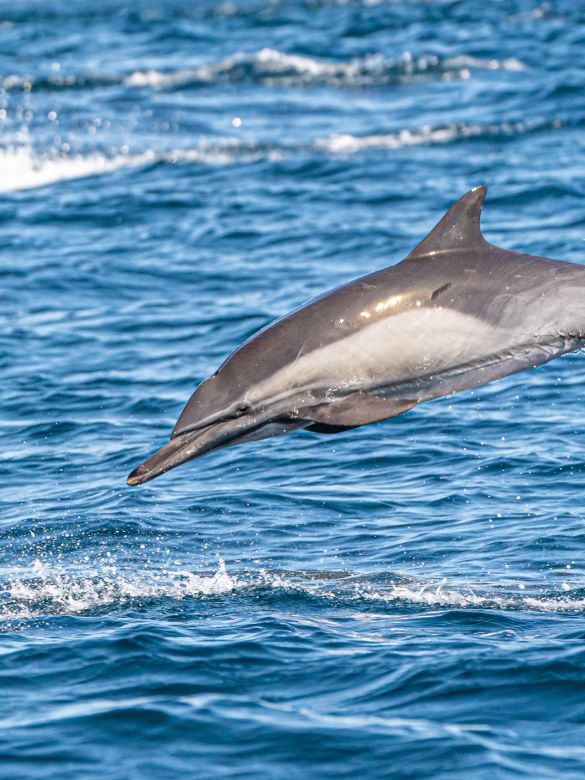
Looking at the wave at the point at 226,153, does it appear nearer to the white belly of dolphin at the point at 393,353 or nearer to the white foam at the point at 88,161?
the white foam at the point at 88,161

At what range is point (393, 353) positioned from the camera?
882cm

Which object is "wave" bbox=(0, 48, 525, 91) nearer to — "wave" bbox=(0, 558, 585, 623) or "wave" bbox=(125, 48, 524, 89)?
"wave" bbox=(125, 48, 524, 89)

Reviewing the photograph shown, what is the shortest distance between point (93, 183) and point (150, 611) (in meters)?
15.3

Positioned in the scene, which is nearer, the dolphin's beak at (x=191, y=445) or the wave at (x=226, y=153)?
the dolphin's beak at (x=191, y=445)

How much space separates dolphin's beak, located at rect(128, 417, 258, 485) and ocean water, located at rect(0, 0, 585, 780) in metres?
1.36

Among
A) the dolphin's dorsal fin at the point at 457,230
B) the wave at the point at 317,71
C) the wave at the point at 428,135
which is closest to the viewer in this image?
the dolphin's dorsal fin at the point at 457,230

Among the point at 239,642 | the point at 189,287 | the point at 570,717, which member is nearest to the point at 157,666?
the point at 239,642

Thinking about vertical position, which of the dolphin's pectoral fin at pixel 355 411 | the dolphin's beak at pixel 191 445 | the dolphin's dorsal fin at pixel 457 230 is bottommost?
the dolphin's beak at pixel 191 445

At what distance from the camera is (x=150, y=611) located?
10125 millimetres

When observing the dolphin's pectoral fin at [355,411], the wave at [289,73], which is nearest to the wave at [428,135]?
the wave at [289,73]

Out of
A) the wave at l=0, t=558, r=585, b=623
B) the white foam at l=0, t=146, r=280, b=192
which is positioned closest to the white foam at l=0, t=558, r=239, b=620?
the wave at l=0, t=558, r=585, b=623

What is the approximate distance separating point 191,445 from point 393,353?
4.41 feet

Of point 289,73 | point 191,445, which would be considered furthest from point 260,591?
point 289,73

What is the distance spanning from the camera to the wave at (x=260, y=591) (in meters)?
10.1
